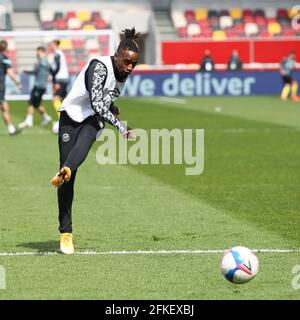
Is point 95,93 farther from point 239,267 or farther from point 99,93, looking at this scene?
point 239,267

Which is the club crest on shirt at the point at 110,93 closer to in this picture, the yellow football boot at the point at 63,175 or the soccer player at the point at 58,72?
the yellow football boot at the point at 63,175

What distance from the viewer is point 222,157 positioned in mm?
21406

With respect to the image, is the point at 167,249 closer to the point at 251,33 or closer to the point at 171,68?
the point at 171,68

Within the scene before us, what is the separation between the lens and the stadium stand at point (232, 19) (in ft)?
191

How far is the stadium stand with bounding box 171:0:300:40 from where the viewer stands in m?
58.1

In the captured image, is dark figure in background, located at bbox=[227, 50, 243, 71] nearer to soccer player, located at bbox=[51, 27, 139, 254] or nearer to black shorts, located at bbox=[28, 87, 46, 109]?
black shorts, located at bbox=[28, 87, 46, 109]

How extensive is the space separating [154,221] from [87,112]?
2613mm

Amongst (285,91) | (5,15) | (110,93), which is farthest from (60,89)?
(5,15)

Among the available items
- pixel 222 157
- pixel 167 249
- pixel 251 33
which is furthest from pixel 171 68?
pixel 167 249

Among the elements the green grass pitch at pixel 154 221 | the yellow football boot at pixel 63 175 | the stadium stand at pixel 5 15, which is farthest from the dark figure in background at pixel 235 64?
the yellow football boot at pixel 63 175

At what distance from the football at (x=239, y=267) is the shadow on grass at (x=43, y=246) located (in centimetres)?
254

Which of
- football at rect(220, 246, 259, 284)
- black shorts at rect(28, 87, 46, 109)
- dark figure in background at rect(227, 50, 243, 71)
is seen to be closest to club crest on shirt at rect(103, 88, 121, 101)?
football at rect(220, 246, 259, 284)

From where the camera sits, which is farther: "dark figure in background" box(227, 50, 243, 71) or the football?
"dark figure in background" box(227, 50, 243, 71)

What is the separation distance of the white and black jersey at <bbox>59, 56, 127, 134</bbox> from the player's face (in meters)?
0.10
